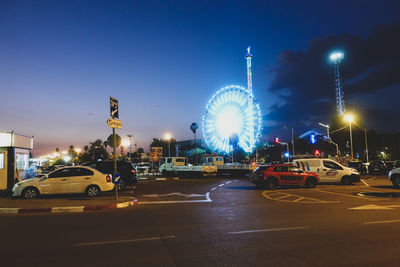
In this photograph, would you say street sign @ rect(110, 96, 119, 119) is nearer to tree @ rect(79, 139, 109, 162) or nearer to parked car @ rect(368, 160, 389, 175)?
parked car @ rect(368, 160, 389, 175)

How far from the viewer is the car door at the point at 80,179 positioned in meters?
14.7

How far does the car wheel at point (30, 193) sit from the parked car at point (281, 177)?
11.8m

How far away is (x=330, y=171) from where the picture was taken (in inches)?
845

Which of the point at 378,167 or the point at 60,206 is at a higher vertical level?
the point at 378,167

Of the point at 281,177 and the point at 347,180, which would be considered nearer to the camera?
the point at 281,177

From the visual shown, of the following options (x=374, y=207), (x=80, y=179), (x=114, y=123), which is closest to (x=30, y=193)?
(x=80, y=179)

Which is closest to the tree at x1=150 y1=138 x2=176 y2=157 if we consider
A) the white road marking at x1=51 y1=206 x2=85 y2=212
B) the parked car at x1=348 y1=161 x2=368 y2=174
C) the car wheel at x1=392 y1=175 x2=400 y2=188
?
the parked car at x1=348 y1=161 x2=368 y2=174

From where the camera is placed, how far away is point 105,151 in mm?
102062

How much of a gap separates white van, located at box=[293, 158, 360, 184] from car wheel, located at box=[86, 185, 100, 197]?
1344 centimetres

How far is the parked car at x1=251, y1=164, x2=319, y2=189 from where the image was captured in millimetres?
18969

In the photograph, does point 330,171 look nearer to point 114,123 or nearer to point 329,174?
point 329,174

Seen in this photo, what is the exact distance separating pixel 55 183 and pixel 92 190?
5.44ft

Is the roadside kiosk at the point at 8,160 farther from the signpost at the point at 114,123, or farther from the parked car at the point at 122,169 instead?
the signpost at the point at 114,123

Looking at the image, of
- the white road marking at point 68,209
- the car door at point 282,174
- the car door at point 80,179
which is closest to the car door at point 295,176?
the car door at point 282,174
